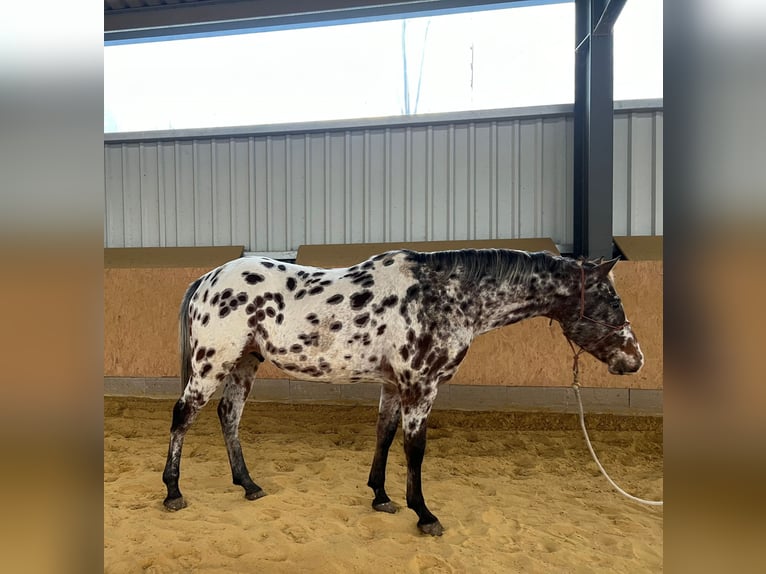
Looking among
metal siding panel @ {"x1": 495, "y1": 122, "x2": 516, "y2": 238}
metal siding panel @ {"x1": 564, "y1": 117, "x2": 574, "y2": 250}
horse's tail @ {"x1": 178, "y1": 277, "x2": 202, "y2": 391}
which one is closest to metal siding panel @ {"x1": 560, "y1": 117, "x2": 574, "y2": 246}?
metal siding panel @ {"x1": 564, "y1": 117, "x2": 574, "y2": 250}

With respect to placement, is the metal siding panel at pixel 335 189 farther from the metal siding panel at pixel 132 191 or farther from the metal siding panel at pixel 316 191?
the metal siding panel at pixel 132 191

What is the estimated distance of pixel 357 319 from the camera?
7.98ft

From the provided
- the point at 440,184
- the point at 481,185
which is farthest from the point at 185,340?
the point at 481,185

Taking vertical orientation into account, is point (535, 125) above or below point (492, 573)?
above

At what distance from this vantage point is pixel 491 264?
2.46 m

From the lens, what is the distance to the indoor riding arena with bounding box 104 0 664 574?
228 centimetres

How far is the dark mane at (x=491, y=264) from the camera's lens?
2449 millimetres

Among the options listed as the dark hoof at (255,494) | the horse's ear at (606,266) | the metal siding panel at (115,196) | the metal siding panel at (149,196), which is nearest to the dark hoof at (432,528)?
the dark hoof at (255,494)

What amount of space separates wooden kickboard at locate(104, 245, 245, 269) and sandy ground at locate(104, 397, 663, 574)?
176cm

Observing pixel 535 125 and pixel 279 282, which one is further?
pixel 535 125

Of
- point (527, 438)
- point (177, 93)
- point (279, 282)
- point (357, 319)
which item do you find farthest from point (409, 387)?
point (177, 93)

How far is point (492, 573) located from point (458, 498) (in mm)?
737

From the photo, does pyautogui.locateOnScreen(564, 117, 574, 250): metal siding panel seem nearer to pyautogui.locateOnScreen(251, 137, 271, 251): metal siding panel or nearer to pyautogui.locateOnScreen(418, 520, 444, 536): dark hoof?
pyautogui.locateOnScreen(251, 137, 271, 251): metal siding panel
